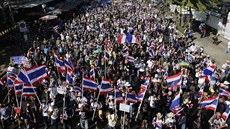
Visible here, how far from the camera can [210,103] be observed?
1302cm

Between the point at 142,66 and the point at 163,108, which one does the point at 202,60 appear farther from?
the point at 163,108

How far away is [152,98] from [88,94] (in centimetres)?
382

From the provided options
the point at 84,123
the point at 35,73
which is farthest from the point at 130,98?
the point at 35,73

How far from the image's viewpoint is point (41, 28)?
33688 mm

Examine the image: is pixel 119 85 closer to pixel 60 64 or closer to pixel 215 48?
pixel 60 64

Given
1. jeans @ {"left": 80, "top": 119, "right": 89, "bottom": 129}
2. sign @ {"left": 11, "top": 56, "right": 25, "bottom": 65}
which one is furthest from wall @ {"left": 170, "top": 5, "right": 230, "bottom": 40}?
jeans @ {"left": 80, "top": 119, "right": 89, "bottom": 129}

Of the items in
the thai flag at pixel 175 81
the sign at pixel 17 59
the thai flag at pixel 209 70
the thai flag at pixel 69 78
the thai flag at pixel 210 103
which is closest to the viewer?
the thai flag at pixel 210 103

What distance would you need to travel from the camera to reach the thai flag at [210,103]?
1280cm

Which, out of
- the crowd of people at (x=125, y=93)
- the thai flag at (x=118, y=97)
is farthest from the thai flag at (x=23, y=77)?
the thai flag at (x=118, y=97)

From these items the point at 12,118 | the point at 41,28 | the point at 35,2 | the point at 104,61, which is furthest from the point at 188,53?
the point at 35,2

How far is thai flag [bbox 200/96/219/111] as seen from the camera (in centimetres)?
1280

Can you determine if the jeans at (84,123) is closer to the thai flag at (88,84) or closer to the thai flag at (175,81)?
the thai flag at (88,84)

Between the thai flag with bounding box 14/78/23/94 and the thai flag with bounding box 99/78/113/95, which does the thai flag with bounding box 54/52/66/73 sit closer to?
the thai flag with bounding box 14/78/23/94

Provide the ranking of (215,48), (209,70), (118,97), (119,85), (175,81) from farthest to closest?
(215,48) → (209,70) → (119,85) → (175,81) → (118,97)
